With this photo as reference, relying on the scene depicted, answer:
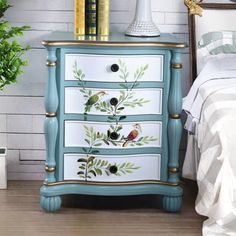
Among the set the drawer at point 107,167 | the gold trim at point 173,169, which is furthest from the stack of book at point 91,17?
the gold trim at point 173,169

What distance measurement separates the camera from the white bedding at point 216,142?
2480 mm

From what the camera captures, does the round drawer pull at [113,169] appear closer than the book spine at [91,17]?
Yes

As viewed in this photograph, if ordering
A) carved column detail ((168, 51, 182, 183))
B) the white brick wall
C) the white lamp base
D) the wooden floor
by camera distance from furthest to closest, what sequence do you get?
1. the white brick wall
2. the white lamp base
3. carved column detail ((168, 51, 182, 183))
4. the wooden floor

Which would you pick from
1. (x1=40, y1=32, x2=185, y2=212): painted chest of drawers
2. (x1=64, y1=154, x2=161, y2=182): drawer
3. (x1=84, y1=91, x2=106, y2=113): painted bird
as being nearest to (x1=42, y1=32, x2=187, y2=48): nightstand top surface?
(x1=40, y1=32, x2=185, y2=212): painted chest of drawers

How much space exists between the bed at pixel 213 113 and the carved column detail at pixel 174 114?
0.09m

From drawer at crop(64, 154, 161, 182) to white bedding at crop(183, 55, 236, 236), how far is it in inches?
11.4

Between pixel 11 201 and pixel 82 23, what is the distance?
952 millimetres

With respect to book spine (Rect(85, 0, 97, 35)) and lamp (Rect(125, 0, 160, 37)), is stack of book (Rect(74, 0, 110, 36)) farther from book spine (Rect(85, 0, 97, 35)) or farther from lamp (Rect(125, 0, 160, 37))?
lamp (Rect(125, 0, 160, 37))

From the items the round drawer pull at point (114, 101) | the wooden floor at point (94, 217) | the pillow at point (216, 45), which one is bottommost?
the wooden floor at point (94, 217)

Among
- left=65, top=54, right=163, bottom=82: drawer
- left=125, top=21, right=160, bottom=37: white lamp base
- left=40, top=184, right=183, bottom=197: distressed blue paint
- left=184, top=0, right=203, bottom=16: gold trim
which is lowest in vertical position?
left=40, top=184, right=183, bottom=197: distressed blue paint

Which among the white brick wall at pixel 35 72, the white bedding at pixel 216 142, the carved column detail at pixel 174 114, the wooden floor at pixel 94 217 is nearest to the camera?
the white bedding at pixel 216 142

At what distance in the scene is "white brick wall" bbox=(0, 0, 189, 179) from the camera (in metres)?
3.40

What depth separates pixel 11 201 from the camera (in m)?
3.21

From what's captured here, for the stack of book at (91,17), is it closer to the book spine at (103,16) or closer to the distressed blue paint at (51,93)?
the book spine at (103,16)
